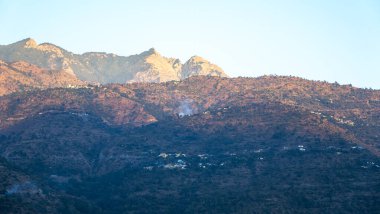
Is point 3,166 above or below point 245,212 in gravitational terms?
above

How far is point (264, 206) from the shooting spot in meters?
184

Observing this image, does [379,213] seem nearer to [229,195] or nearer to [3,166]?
[229,195]

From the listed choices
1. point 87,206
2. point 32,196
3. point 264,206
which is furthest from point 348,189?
point 32,196

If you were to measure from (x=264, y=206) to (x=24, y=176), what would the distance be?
74219 mm

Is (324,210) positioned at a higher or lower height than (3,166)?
lower

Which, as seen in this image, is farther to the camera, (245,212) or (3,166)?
(3,166)

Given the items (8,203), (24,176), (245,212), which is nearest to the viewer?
(8,203)

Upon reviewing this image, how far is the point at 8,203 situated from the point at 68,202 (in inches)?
1023

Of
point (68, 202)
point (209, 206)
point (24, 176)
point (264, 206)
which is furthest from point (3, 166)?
point (264, 206)

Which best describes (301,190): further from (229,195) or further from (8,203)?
(8,203)

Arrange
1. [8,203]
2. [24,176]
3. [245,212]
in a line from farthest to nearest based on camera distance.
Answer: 1. [24,176]
2. [245,212]
3. [8,203]

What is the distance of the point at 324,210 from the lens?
183 meters

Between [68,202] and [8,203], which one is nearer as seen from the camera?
[8,203]

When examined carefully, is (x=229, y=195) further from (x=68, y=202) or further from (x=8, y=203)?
(x=8, y=203)
